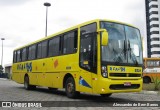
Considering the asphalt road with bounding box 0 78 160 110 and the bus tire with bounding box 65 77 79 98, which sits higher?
the bus tire with bounding box 65 77 79 98

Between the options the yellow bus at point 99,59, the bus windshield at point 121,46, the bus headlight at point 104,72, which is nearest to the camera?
the bus headlight at point 104,72

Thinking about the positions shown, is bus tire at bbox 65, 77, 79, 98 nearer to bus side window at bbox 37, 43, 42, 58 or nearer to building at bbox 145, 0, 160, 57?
bus side window at bbox 37, 43, 42, 58

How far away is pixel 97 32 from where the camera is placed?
1286cm

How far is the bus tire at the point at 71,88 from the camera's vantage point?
1450cm

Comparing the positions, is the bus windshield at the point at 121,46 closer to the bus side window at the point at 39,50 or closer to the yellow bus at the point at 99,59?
the yellow bus at the point at 99,59

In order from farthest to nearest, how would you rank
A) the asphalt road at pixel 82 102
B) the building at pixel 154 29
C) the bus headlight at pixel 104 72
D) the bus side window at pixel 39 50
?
1. the building at pixel 154 29
2. the bus side window at pixel 39 50
3. the bus headlight at pixel 104 72
4. the asphalt road at pixel 82 102

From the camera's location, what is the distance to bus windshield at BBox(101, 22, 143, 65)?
12.7 m

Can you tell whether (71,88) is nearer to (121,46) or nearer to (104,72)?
(104,72)

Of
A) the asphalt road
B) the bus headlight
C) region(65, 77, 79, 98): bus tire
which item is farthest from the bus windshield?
region(65, 77, 79, 98): bus tire

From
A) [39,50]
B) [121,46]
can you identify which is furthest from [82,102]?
[39,50]

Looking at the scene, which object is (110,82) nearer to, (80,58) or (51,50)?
(80,58)

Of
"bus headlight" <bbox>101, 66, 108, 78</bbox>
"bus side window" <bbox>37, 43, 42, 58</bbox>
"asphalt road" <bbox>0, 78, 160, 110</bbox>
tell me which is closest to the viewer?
"asphalt road" <bbox>0, 78, 160, 110</bbox>

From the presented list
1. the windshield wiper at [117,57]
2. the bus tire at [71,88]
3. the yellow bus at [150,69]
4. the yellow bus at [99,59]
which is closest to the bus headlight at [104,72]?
the yellow bus at [99,59]

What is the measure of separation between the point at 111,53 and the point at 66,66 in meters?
Answer: 3.34
